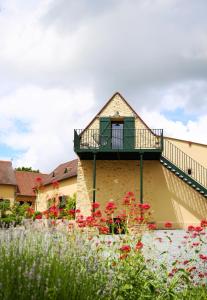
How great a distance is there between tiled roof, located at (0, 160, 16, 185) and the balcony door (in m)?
17.7

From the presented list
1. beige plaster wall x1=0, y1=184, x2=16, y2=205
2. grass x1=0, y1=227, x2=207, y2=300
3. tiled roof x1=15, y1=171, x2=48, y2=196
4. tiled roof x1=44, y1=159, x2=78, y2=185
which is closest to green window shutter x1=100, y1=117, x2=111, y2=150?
tiled roof x1=44, y1=159, x2=78, y2=185

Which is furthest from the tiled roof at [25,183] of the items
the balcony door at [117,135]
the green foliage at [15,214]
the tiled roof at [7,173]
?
the balcony door at [117,135]

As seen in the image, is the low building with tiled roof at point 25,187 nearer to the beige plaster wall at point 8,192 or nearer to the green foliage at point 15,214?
the beige plaster wall at point 8,192

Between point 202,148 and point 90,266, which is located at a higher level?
point 202,148

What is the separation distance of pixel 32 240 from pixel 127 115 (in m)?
15.6

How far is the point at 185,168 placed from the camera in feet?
67.6

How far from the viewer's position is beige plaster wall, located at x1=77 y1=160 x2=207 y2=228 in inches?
749

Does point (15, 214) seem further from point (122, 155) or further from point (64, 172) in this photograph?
point (64, 172)

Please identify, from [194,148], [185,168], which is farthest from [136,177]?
[194,148]

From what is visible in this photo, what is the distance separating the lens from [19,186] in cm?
3878

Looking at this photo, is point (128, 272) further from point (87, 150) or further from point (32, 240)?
point (87, 150)

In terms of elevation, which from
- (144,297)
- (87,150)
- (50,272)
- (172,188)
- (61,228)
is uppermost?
(87,150)

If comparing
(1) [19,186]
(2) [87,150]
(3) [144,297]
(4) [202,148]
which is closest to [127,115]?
(2) [87,150]

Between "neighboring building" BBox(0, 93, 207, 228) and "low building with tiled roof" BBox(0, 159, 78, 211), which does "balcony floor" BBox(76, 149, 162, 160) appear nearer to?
"neighboring building" BBox(0, 93, 207, 228)
